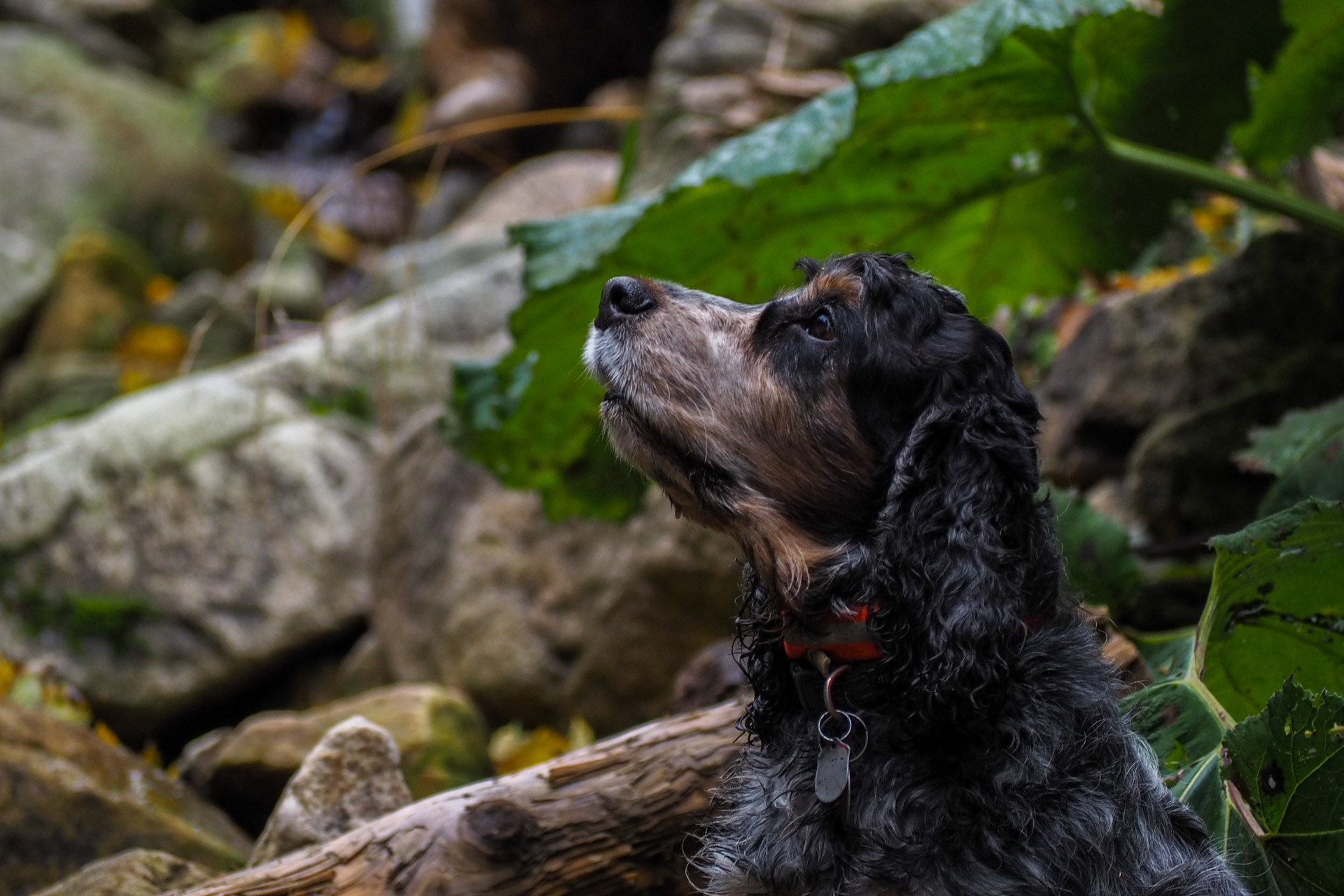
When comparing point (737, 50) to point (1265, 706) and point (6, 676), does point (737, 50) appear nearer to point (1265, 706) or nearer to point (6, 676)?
point (6, 676)

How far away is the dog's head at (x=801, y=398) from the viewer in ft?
10.5

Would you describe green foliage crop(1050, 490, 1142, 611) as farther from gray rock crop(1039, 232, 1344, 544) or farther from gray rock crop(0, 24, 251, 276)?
gray rock crop(0, 24, 251, 276)

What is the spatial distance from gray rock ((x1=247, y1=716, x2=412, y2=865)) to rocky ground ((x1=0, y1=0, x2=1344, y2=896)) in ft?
0.04

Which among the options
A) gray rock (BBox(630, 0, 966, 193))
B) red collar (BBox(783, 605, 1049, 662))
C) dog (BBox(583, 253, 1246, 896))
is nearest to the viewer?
dog (BBox(583, 253, 1246, 896))

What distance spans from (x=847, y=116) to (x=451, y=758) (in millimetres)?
3222

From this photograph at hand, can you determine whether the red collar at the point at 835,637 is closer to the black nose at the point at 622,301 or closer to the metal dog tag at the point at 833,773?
the metal dog tag at the point at 833,773

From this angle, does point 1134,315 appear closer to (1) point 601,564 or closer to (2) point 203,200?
(1) point 601,564

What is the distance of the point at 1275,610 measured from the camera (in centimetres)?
384

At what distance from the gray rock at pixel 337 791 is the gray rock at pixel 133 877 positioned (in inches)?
13.2

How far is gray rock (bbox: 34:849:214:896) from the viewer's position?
361 centimetres

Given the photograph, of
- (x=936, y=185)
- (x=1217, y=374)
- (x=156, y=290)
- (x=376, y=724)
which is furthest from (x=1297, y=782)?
(x=156, y=290)

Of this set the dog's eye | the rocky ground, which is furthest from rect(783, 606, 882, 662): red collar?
the rocky ground

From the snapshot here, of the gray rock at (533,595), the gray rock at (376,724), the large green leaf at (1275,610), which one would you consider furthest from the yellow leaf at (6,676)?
the large green leaf at (1275,610)

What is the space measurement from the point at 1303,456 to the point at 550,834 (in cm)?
319
